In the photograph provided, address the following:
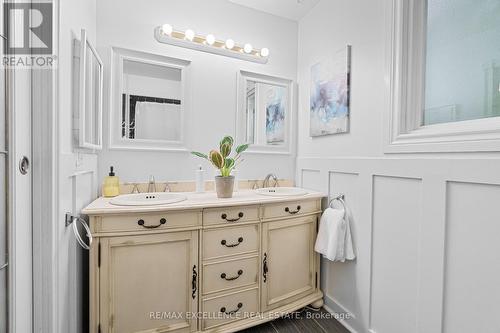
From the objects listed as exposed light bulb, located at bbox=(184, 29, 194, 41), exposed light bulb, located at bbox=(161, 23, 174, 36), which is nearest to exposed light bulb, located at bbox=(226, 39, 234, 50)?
exposed light bulb, located at bbox=(184, 29, 194, 41)

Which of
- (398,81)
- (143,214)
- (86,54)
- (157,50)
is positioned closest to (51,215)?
(143,214)

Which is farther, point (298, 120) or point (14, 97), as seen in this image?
point (298, 120)

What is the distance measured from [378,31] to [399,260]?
1326mm

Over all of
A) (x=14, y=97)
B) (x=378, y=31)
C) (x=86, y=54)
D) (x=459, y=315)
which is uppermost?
(x=378, y=31)

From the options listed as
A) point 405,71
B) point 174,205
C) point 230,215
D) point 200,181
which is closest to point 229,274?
point 230,215

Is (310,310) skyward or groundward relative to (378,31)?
groundward

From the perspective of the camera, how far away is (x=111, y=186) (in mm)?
1537

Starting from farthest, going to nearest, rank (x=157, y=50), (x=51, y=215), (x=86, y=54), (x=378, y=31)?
(x=157, y=50) < (x=378, y=31) < (x=86, y=54) < (x=51, y=215)

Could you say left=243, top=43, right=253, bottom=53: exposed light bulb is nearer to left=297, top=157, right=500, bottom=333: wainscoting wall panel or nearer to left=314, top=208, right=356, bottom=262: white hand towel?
left=297, top=157, right=500, bottom=333: wainscoting wall panel

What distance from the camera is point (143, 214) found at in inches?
47.9

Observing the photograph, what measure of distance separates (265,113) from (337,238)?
1190 mm

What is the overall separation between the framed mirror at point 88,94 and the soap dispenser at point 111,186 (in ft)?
0.73

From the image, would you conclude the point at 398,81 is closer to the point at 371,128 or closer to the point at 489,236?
the point at 371,128

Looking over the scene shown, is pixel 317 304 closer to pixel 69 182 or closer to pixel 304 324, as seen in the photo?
pixel 304 324
